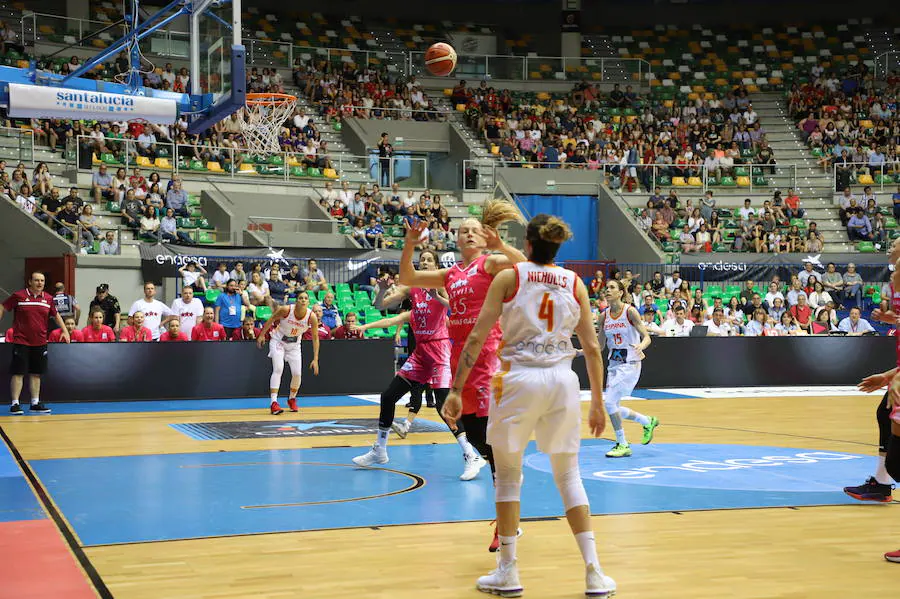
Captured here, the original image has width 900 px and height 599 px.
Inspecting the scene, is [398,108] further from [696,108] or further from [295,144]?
[696,108]

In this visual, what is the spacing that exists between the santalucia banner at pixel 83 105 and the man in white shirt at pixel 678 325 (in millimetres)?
10855

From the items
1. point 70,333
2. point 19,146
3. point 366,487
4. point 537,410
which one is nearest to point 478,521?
point 366,487

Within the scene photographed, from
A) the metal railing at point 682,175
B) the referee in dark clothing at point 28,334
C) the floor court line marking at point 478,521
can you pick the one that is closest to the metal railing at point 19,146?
the referee in dark clothing at point 28,334

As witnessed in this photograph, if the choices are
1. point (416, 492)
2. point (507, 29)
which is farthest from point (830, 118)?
point (416, 492)

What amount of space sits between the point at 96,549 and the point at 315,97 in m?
27.1

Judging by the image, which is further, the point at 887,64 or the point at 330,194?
the point at 887,64

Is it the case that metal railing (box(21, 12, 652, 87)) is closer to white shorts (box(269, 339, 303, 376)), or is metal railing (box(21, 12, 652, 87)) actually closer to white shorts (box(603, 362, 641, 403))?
white shorts (box(269, 339, 303, 376))

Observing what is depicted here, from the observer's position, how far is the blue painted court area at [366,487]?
25.9ft

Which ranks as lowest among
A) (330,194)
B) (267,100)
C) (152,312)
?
(152,312)

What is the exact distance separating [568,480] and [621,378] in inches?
244

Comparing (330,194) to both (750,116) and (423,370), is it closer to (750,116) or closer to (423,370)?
(750,116)

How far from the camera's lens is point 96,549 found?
679 cm

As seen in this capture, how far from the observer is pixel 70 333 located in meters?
17.6

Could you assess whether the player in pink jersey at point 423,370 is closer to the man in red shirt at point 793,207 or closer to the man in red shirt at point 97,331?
the man in red shirt at point 97,331
